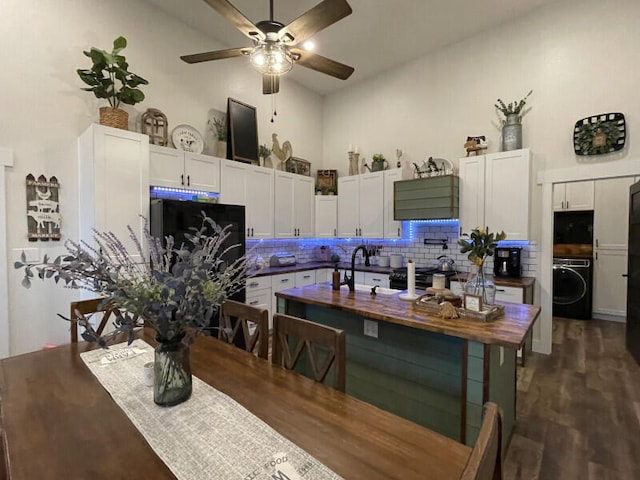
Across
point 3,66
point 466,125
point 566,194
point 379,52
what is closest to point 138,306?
point 3,66

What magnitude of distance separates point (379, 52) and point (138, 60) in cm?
299

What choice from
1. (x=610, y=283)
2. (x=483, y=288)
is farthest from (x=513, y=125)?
(x=610, y=283)

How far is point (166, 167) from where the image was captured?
329cm

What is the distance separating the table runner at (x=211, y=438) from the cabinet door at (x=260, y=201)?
9.98 ft

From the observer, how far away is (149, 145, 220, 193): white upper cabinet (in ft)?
10.5

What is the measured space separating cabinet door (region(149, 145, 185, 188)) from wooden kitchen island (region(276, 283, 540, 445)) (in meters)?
1.92

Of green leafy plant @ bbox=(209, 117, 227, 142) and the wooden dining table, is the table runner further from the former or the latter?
green leafy plant @ bbox=(209, 117, 227, 142)

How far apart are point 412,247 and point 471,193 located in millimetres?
1154

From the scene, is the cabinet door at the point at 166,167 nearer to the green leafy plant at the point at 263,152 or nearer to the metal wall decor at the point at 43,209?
the metal wall decor at the point at 43,209

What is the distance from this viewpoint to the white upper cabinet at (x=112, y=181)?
2.60m

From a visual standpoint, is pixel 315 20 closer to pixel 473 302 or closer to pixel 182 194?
pixel 473 302

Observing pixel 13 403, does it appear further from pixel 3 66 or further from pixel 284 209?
pixel 284 209

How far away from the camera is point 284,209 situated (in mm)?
4613

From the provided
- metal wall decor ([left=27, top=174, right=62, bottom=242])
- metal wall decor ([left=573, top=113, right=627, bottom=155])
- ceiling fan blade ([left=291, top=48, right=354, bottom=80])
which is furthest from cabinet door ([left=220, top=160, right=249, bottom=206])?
metal wall decor ([left=573, top=113, right=627, bottom=155])
